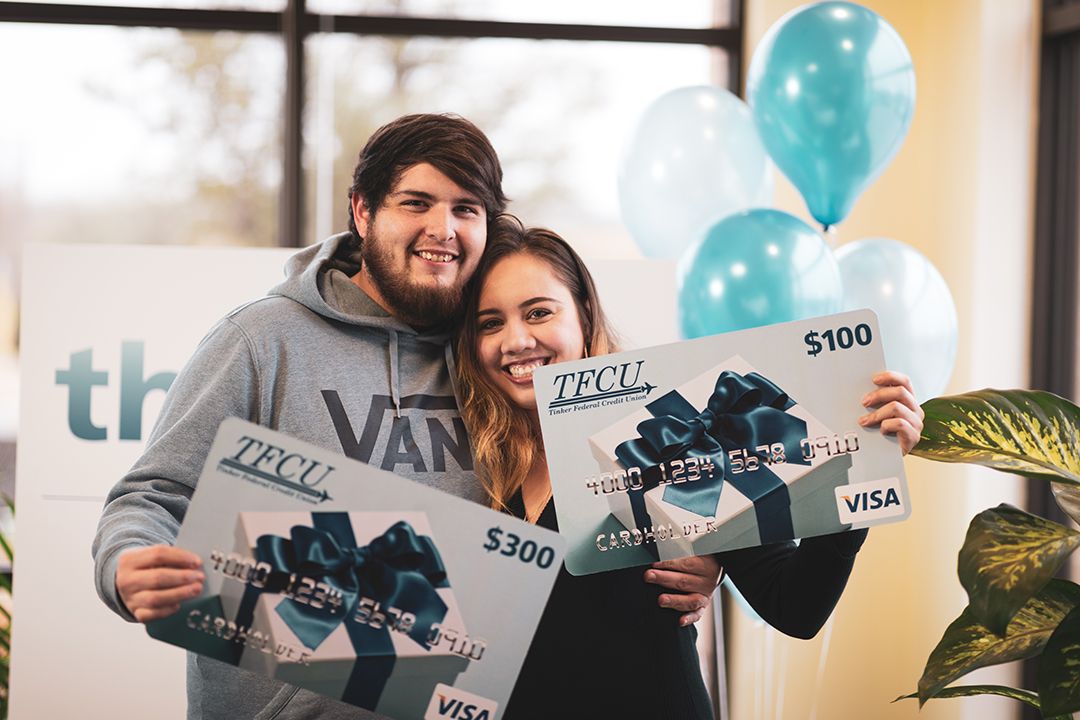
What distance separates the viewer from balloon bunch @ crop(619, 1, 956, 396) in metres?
2.08

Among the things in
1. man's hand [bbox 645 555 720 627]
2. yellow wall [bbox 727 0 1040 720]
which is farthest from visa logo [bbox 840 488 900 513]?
yellow wall [bbox 727 0 1040 720]

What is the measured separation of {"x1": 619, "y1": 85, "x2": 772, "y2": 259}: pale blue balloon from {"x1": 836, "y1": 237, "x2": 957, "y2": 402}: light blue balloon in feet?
1.09

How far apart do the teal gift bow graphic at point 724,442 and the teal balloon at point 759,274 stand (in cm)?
70

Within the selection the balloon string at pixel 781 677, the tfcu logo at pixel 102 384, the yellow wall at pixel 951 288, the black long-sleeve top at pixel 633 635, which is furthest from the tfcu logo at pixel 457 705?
the balloon string at pixel 781 677

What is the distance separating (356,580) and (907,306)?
1.46 metres

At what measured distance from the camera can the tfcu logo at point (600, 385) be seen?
1.38 m

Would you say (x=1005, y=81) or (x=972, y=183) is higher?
(x=1005, y=81)

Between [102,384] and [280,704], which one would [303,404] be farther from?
[102,384]

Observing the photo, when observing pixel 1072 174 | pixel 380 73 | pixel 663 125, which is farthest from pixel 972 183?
pixel 380 73

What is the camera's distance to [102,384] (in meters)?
2.20

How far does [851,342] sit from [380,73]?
2330mm

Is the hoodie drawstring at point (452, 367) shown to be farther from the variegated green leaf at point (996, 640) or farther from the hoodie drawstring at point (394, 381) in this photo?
the variegated green leaf at point (996, 640)

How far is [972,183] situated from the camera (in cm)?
290

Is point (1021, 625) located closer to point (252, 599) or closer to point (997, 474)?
point (252, 599)
